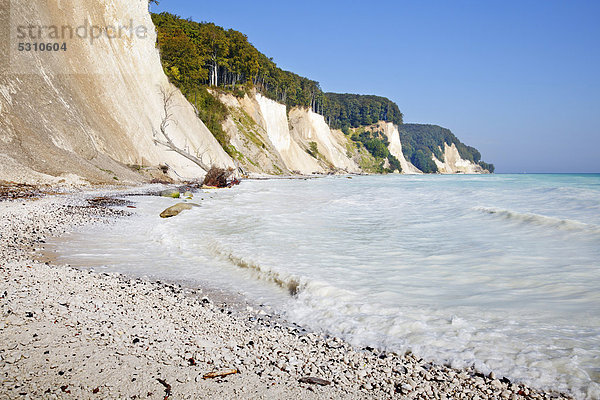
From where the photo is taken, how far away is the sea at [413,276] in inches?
129

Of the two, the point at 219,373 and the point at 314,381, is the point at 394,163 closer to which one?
the point at 314,381

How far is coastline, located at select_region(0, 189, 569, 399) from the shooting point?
2.38m

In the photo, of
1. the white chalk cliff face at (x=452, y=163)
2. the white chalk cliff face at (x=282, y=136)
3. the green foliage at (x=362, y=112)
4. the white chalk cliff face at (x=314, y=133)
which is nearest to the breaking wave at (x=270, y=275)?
the white chalk cliff face at (x=282, y=136)

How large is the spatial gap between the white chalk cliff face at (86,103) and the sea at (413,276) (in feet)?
24.6

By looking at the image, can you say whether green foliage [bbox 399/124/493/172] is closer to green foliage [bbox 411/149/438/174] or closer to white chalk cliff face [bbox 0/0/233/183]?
green foliage [bbox 411/149/438/174]

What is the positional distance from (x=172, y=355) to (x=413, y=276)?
3.87m

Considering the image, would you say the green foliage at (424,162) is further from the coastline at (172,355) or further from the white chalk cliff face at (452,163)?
the coastline at (172,355)

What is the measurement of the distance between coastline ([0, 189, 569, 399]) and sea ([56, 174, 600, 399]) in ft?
1.20

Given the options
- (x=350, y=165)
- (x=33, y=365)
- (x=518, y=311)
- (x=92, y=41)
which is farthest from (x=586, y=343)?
(x=350, y=165)

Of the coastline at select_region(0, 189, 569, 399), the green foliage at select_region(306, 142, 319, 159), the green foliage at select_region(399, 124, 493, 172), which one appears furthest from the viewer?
the green foliage at select_region(399, 124, 493, 172)

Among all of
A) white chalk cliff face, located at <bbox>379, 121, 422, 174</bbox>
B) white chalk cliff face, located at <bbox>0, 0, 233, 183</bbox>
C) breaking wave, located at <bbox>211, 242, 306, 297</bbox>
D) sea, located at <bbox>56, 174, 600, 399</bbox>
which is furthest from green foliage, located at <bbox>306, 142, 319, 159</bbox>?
breaking wave, located at <bbox>211, 242, 306, 297</bbox>

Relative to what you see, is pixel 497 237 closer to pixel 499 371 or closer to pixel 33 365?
pixel 499 371

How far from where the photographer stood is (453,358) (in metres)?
3.08

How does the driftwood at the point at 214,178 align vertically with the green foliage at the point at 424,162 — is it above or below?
below
